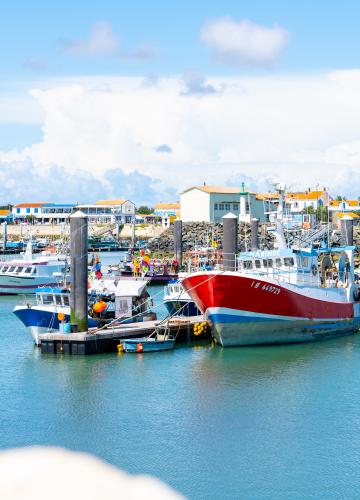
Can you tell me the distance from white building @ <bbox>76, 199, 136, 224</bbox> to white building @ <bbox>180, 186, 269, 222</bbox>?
5133cm

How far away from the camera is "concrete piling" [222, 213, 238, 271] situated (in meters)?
37.9

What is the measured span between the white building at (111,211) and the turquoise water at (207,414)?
462 ft

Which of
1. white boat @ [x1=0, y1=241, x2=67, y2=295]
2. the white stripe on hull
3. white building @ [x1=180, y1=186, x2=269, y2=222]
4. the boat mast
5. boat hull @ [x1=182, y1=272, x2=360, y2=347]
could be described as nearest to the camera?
boat hull @ [x1=182, y1=272, x2=360, y2=347]

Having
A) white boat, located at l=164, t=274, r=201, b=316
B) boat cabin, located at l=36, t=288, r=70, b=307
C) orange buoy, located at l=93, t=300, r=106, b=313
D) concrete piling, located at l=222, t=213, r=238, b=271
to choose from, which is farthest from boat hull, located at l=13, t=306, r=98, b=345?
white boat, located at l=164, t=274, r=201, b=316

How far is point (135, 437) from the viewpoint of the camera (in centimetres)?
2073

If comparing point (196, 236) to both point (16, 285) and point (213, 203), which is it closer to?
point (213, 203)

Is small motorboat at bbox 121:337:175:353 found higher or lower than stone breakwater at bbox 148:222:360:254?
lower

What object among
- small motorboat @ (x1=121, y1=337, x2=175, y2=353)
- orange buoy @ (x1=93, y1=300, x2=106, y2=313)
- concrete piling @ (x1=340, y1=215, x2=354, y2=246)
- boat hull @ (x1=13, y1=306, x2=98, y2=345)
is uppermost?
concrete piling @ (x1=340, y1=215, x2=354, y2=246)

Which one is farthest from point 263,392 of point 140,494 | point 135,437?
point 140,494

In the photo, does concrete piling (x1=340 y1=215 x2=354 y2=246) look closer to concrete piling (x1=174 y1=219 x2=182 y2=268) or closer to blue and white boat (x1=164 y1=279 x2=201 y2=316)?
blue and white boat (x1=164 y1=279 x2=201 y2=316)

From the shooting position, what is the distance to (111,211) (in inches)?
7121

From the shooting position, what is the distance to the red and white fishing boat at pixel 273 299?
34000 mm

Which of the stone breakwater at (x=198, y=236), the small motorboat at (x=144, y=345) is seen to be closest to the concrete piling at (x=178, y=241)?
the stone breakwater at (x=198, y=236)

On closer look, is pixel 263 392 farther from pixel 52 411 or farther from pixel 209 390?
pixel 52 411
